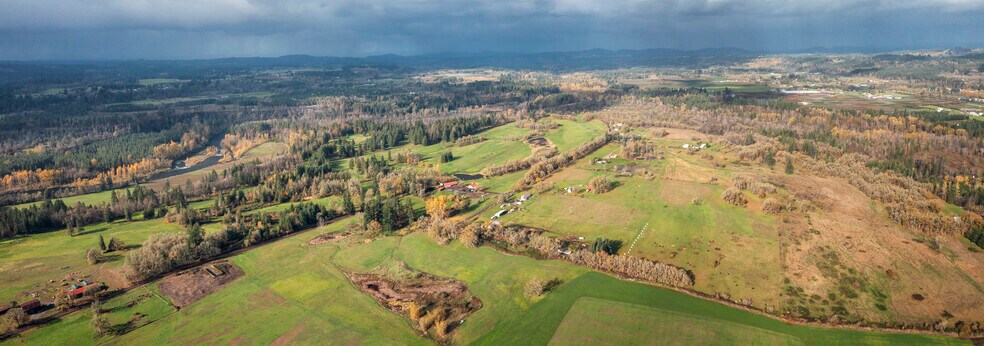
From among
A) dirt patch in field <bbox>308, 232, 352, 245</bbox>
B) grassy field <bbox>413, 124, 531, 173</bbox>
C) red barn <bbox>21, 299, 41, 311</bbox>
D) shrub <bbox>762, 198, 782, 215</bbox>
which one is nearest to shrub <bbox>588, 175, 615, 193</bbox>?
shrub <bbox>762, 198, 782, 215</bbox>

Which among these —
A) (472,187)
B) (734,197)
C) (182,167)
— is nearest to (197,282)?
(472,187)

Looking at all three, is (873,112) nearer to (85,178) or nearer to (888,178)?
(888,178)

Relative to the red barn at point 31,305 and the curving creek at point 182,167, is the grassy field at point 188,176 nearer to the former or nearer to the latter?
the curving creek at point 182,167

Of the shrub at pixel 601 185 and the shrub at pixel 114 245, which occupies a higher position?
the shrub at pixel 601 185

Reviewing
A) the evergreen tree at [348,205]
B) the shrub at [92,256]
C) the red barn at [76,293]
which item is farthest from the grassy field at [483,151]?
the red barn at [76,293]

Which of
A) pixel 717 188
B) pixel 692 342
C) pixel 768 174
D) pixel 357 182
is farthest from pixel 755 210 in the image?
pixel 357 182

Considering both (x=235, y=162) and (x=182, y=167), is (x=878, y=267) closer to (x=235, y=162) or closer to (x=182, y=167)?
(x=235, y=162)

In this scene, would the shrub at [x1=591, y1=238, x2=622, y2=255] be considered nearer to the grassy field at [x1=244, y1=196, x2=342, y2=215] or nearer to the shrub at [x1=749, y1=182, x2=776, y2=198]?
the shrub at [x1=749, y1=182, x2=776, y2=198]
